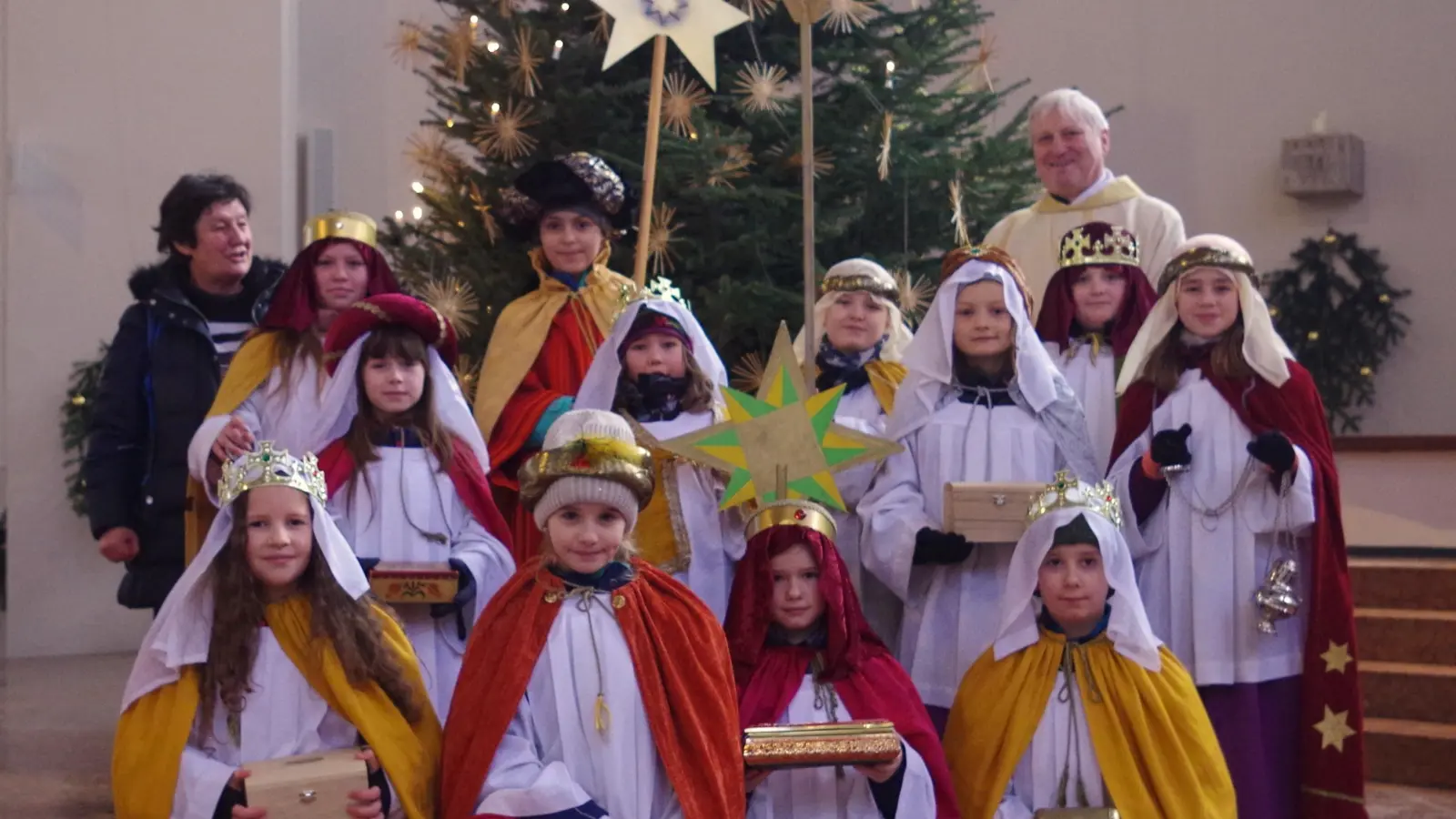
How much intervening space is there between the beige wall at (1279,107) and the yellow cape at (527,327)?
7.02 metres

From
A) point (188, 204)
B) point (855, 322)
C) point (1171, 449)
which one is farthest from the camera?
point (855, 322)

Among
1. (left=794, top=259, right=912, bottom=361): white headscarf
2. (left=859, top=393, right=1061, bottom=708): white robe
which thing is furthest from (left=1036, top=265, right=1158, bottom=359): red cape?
(left=859, top=393, right=1061, bottom=708): white robe

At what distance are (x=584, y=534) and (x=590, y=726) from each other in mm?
466

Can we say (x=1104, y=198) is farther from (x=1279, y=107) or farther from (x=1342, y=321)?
(x=1279, y=107)

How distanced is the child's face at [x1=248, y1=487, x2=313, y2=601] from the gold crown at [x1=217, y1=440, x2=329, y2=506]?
2cm

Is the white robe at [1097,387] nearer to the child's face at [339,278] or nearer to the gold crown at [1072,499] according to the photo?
the gold crown at [1072,499]

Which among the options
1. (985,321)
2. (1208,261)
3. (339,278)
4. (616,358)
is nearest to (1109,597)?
(985,321)

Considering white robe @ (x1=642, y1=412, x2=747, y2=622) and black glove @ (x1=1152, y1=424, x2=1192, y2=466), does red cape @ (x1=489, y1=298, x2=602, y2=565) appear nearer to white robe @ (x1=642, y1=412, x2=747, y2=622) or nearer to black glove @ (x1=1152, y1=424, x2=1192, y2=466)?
white robe @ (x1=642, y1=412, x2=747, y2=622)

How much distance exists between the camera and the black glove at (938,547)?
181 inches

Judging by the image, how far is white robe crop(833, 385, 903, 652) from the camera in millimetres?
5051

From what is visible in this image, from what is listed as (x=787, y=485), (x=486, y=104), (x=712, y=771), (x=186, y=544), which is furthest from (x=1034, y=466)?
(x=486, y=104)

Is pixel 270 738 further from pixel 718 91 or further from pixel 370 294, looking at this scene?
pixel 718 91

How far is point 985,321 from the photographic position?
4891mm

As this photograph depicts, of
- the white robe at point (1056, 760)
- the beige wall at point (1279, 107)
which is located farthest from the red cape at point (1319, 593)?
the beige wall at point (1279, 107)
